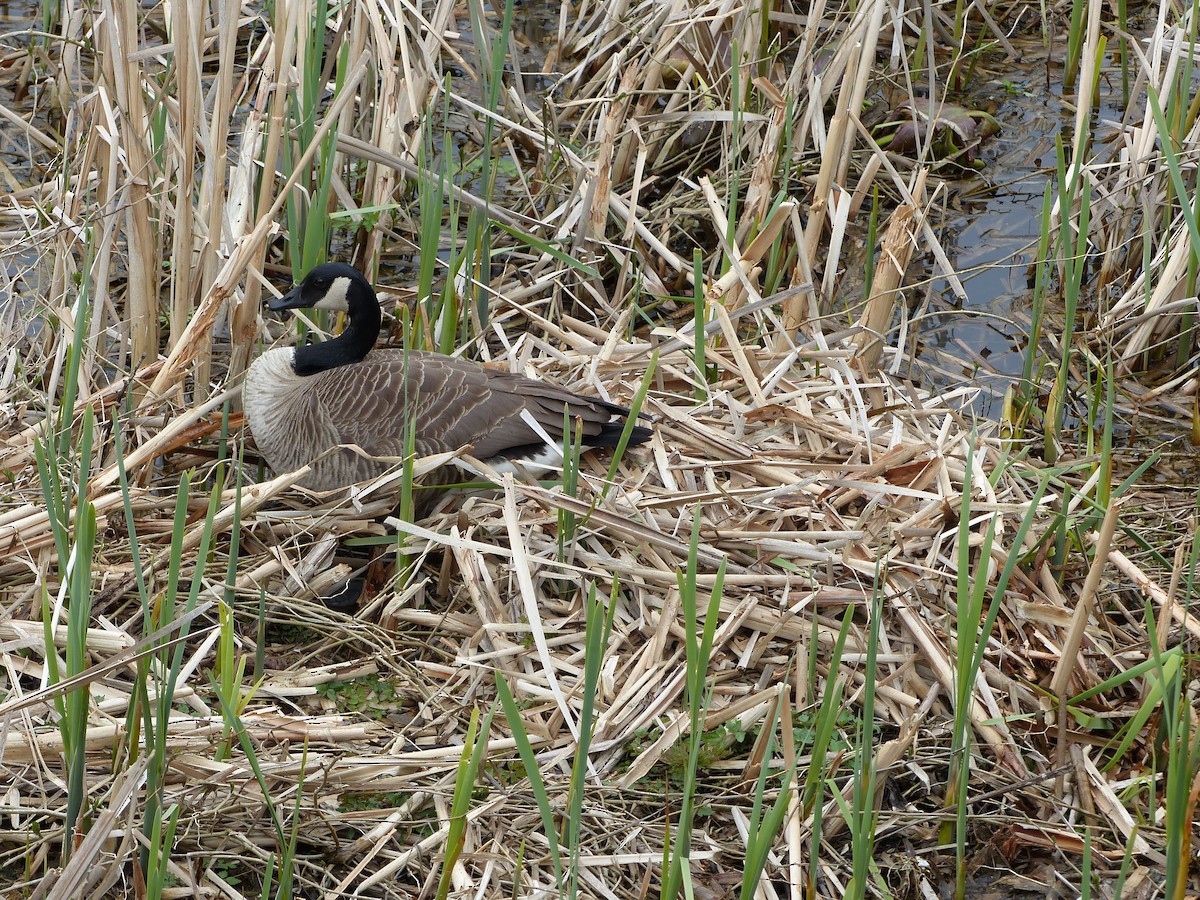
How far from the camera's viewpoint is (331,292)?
13.5 feet

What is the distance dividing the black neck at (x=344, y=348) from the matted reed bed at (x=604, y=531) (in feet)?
0.69

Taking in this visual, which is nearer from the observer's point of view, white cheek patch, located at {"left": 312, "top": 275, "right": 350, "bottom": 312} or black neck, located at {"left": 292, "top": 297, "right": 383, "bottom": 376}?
white cheek patch, located at {"left": 312, "top": 275, "right": 350, "bottom": 312}

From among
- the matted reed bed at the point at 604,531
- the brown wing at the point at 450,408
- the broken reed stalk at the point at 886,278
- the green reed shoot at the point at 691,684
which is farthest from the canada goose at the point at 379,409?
the green reed shoot at the point at 691,684

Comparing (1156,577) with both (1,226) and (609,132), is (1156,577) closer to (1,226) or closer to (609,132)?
(609,132)

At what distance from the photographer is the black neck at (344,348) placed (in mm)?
4211

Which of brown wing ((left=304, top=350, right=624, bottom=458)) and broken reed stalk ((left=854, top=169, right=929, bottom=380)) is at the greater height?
broken reed stalk ((left=854, top=169, right=929, bottom=380))

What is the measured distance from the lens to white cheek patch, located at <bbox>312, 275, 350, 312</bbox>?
4105 mm

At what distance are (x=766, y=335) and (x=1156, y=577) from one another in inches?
58.9

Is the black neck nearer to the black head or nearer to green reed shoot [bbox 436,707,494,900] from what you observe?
the black head

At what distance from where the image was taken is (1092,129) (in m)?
5.54

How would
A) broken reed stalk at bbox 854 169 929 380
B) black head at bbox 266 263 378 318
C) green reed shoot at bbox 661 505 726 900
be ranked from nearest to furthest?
green reed shoot at bbox 661 505 726 900 < black head at bbox 266 263 378 318 < broken reed stalk at bbox 854 169 929 380

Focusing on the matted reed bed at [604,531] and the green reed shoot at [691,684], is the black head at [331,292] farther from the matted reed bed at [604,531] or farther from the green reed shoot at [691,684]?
the green reed shoot at [691,684]

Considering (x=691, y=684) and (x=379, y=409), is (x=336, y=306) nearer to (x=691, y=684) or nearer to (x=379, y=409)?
(x=379, y=409)

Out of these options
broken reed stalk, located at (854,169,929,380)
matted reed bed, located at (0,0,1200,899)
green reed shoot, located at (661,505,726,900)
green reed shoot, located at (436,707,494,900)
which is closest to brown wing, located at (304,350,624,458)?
matted reed bed, located at (0,0,1200,899)
